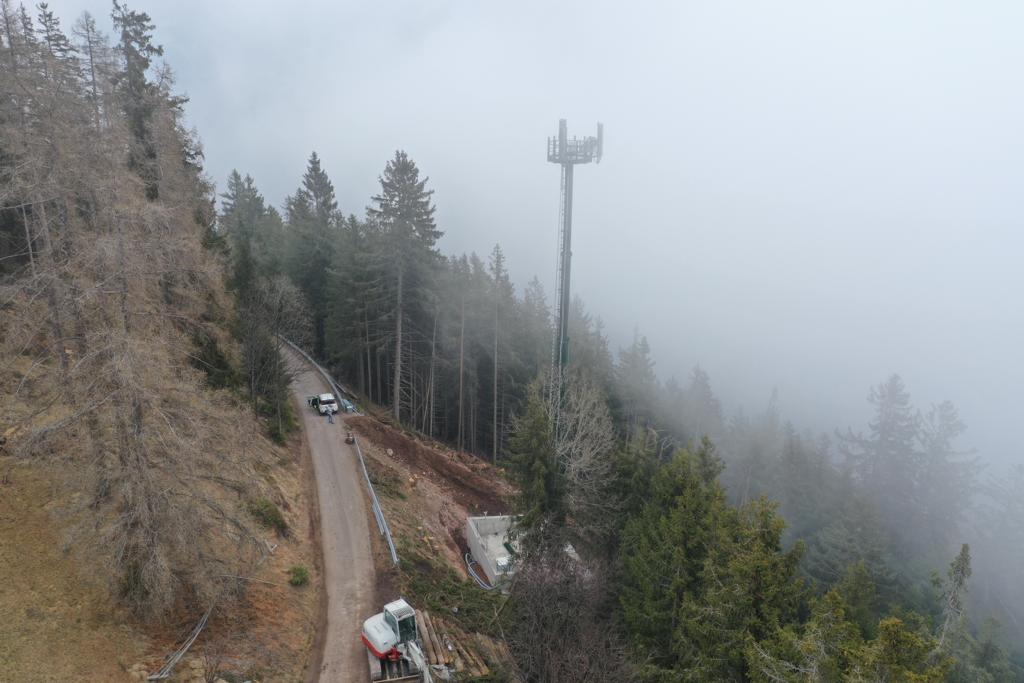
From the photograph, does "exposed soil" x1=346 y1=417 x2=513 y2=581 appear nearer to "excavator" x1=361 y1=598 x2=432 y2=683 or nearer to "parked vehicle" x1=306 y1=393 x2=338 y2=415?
"parked vehicle" x1=306 y1=393 x2=338 y2=415

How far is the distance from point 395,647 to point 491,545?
12729 millimetres

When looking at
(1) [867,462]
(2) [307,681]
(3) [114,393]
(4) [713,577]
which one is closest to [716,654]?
(4) [713,577]

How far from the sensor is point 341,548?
20594 mm

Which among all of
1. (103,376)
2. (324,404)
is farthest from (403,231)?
(103,376)

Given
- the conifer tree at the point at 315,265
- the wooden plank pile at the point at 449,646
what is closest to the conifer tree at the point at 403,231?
the conifer tree at the point at 315,265

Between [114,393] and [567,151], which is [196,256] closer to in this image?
[114,393]

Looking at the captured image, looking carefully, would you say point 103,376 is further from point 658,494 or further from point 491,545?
point 491,545

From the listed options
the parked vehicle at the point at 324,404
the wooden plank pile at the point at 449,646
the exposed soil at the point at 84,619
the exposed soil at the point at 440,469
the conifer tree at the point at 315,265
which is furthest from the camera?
the conifer tree at the point at 315,265

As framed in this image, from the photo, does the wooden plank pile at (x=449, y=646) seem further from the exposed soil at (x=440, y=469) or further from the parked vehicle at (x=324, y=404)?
the parked vehicle at (x=324, y=404)

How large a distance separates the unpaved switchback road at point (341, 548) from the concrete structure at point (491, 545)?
21.4ft

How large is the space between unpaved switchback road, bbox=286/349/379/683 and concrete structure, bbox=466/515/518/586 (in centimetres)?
652

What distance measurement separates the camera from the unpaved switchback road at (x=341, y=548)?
15352mm

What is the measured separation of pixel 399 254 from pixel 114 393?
24.3 metres

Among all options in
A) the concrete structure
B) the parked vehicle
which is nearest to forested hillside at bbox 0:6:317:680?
the concrete structure
